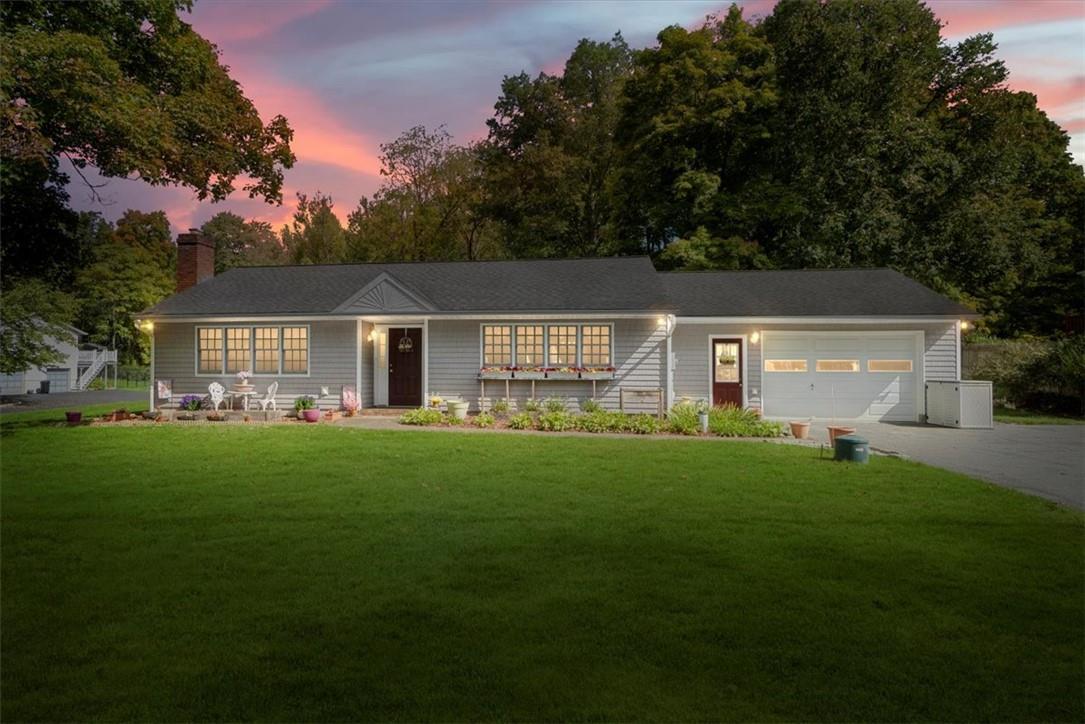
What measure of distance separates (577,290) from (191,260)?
12124 mm

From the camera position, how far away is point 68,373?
34.7 meters

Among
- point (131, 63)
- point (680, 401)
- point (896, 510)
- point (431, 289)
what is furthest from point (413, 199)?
point (896, 510)

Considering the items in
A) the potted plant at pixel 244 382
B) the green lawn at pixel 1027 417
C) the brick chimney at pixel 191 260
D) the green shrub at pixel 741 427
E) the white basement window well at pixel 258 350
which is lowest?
the green lawn at pixel 1027 417

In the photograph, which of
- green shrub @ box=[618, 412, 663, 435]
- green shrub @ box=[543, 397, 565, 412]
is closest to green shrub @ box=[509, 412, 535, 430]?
green shrub @ box=[543, 397, 565, 412]

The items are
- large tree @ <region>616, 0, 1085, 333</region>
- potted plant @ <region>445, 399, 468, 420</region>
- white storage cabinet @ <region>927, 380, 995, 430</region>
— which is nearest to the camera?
white storage cabinet @ <region>927, 380, 995, 430</region>

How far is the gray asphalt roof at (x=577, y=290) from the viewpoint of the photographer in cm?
1631

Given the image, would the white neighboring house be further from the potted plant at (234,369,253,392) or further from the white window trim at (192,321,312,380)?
the potted plant at (234,369,253,392)

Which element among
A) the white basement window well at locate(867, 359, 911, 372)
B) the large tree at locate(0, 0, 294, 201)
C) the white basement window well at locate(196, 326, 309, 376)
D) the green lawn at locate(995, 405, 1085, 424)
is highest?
the large tree at locate(0, 0, 294, 201)

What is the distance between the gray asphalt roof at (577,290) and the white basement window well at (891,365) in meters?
1.40

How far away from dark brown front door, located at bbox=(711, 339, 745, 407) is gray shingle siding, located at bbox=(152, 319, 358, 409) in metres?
9.54

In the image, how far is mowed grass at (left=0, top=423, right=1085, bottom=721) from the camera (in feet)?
10.0

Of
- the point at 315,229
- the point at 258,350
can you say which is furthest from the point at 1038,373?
the point at 315,229

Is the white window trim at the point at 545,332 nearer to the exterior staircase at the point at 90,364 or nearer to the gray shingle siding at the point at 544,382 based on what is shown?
the gray shingle siding at the point at 544,382

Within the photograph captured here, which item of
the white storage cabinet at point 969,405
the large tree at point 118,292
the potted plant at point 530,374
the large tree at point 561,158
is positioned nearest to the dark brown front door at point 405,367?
the potted plant at point 530,374
